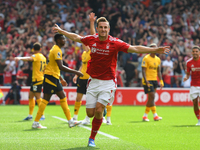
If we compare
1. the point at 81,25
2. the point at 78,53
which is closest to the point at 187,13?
the point at 81,25

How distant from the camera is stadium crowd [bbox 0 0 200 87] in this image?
67.2 ft

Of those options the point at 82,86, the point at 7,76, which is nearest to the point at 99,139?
the point at 82,86

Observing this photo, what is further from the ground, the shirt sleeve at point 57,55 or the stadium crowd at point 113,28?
the stadium crowd at point 113,28

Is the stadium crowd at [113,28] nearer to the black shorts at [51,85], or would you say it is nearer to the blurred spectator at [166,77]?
the blurred spectator at [166,77]

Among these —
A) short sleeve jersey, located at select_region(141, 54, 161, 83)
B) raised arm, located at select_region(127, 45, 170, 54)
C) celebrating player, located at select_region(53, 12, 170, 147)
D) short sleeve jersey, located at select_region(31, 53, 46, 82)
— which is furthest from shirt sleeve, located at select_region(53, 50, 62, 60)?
short sleeve jersey, located at select_region(141, 54, 161, 83)

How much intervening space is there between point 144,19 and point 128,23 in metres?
1.45

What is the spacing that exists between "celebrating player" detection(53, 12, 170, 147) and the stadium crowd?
12694 mm

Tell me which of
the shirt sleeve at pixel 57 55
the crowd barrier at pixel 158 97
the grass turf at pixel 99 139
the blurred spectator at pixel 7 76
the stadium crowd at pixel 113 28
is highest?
the stadium crowd at pixel 113 28

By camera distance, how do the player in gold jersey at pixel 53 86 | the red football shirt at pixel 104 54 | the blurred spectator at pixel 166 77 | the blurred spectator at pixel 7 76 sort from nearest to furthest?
the red football shirt at pixel 104 54 → the player in gold jersey at pixel 53 86 → the blurred spectator at pixel 7 76 → the blurred spectator at pixel 166 77

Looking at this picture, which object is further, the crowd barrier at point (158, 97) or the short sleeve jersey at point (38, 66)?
the crowd barrier at point (158, 97)

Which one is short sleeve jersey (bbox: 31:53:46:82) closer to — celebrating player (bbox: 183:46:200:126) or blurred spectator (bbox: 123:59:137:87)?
Result: celebrating player (bbox: 183:46:200:126)

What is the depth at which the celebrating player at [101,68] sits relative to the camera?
247 inches

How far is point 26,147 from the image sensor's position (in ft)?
20.0

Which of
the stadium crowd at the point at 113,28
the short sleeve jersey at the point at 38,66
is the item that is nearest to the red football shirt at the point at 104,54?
the short sleeve jersey at the point at 38,66
